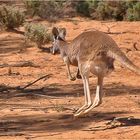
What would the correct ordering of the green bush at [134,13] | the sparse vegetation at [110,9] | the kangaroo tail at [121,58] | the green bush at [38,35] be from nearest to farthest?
the kangaroo tail at [121,58]
the green bush at [38,35]
the green bush at [134,13]
the sparse vegetation at [110,9]

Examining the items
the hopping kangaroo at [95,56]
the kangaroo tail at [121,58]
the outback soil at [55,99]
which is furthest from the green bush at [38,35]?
the kangaroo tail at [121,58]

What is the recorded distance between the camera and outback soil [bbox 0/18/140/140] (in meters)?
8.09

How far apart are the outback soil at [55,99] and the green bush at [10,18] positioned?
1.03 feet

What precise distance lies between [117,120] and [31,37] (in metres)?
8.38

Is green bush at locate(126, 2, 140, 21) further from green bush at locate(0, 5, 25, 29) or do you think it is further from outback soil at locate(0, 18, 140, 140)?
green bush at locate(0, 5, 25, 29)

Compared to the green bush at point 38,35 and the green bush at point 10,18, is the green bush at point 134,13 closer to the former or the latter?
the green bush at point 10,18

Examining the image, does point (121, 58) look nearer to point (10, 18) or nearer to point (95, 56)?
point (95, 56)

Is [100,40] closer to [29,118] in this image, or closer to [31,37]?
[29,118]

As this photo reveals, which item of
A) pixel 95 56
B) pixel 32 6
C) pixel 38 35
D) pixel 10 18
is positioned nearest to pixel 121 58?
pixel 95 56

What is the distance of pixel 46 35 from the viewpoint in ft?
54.0

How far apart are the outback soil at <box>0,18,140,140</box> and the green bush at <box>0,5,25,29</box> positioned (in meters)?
0.31

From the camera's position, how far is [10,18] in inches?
730

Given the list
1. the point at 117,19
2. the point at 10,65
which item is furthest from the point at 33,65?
the point at 117,19

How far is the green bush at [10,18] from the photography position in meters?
18.5
